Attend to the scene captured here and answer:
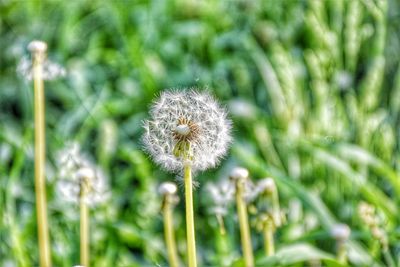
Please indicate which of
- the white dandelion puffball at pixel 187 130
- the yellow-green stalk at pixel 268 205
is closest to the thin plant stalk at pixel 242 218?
the yellow-green stalk at pixel 268 205

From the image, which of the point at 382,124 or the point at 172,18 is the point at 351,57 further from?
the point at 172,18

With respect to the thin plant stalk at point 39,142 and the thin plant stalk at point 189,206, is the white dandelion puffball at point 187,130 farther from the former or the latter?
the thin plant stalk at point 39,142

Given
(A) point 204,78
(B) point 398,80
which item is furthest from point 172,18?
(B) point 398,80

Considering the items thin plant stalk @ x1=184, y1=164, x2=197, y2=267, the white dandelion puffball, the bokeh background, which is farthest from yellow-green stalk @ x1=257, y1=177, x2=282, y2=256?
thin plant stalk @ x1=184, y1=164, x2=197, y2=267

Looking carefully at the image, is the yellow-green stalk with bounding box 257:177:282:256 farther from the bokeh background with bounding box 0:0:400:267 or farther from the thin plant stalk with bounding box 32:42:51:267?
the thin plant stalk with bounding box 32:42:51:267

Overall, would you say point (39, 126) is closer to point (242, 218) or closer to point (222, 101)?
point (242, 218)

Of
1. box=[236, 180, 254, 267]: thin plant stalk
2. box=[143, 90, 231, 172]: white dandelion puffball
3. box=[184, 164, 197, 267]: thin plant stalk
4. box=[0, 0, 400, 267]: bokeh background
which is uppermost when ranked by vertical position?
box=[0, 0, 400, 267]: bokeh background
